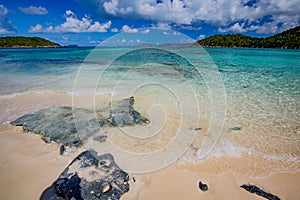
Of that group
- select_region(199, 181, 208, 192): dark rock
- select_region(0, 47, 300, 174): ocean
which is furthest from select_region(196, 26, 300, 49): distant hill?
select_region(199, 181, 208, 192): dark rock

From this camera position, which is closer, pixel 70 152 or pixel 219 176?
pixel 219 176

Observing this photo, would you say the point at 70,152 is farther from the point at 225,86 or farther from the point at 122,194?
the point at 225,86

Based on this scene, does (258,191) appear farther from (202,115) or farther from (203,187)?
(202,115)

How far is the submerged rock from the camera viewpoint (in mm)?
4453

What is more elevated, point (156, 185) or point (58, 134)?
point (58, 134)

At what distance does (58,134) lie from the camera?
14.8 feet

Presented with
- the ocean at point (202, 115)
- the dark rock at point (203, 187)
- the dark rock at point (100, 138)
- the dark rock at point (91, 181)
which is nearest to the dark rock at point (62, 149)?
the dark rock at point (100, 138)

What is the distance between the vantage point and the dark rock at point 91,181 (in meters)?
2.62

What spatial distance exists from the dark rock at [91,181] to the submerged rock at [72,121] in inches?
50.3

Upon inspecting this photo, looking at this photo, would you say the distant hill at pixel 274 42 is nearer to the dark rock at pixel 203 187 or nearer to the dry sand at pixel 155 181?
the dry sand at pixel 155 181

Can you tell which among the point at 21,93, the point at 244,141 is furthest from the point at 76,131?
the point at 21,93

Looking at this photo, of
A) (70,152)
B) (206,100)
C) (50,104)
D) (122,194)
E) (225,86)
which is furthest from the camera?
(225,86)

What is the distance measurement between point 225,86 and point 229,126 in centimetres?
541

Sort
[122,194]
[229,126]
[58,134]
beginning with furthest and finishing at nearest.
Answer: [229,126], [58,134], [122,194]
